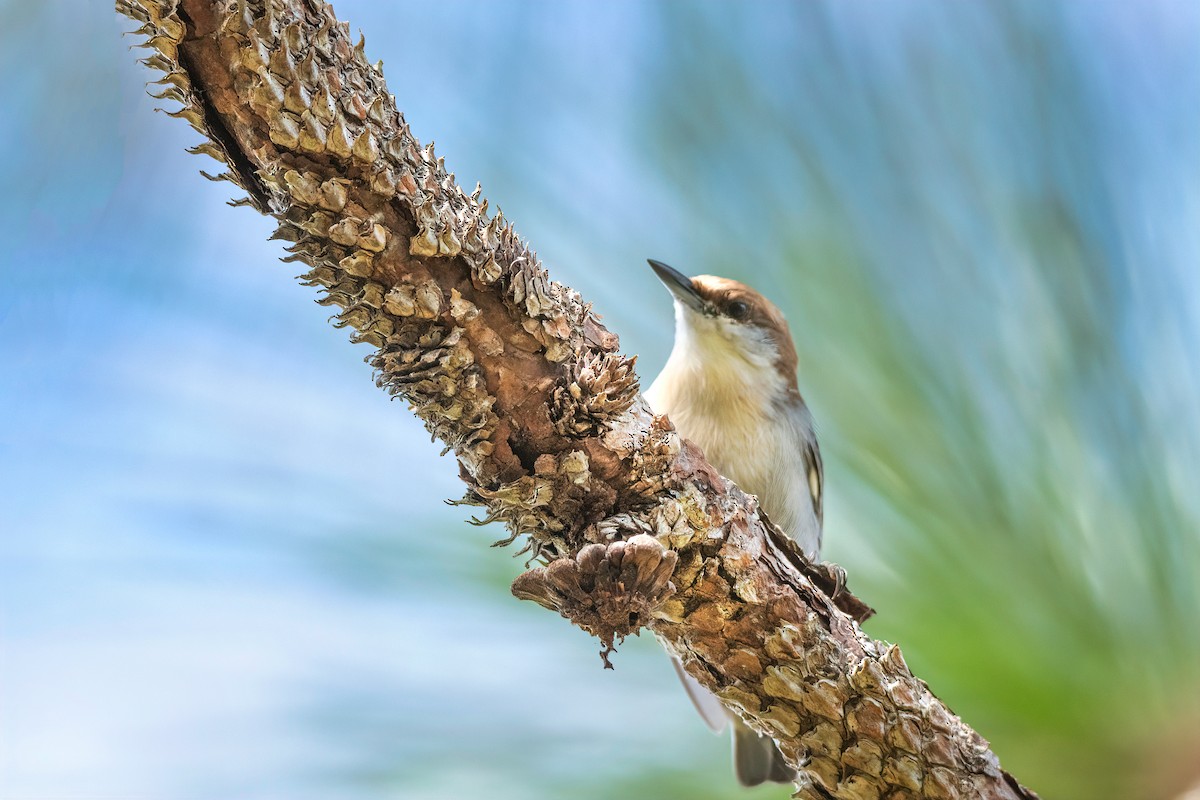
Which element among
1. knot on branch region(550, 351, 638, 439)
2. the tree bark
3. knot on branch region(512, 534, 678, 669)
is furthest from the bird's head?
knot on branch region(512, 534, 678, 669)

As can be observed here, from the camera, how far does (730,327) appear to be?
5.78 ft

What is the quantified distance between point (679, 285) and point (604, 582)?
1.12 m

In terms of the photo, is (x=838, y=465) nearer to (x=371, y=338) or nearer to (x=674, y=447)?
(x=674, y=447)

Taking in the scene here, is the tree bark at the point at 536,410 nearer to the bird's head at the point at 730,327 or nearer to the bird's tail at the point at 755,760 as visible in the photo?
the bird's tail at the point at 755,760

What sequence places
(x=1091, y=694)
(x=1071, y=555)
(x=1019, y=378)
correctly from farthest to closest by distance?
(x=1019, y=378)
(x=1071, y=555)
(x=1091, y=694)

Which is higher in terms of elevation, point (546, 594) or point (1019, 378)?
point (1019, 378)

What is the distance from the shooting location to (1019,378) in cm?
145

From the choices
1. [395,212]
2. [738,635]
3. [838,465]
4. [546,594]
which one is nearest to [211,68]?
[395,212]

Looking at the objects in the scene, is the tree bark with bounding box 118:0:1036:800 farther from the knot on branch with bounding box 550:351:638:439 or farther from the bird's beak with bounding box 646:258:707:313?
the bird's beak with bounding box 646:258:707:313

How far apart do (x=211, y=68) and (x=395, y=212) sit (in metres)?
0.16

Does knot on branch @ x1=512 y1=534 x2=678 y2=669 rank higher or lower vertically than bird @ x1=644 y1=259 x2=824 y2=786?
lower

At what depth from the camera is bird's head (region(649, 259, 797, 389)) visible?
69.1 inches

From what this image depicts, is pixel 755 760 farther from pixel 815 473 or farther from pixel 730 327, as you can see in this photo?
pixel 730 327

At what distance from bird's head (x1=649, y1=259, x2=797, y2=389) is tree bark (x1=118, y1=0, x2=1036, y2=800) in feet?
2.87
